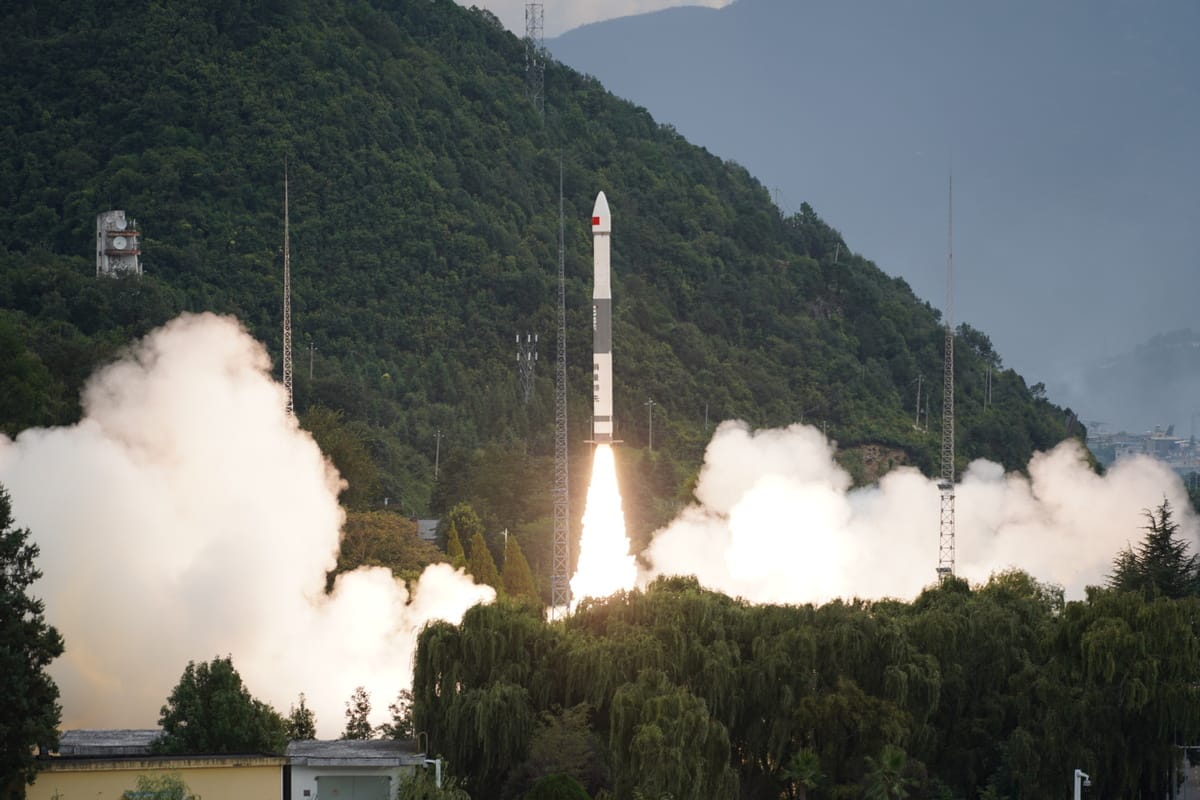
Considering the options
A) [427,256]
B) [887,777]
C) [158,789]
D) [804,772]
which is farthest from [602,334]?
[427,256]

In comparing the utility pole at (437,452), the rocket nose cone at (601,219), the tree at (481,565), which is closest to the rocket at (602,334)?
the rocket nose cone at (601,219)

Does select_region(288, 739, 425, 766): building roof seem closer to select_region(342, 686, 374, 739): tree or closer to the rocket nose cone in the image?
select_region(342, 686, 374, 739): tree

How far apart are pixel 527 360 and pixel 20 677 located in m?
95.5

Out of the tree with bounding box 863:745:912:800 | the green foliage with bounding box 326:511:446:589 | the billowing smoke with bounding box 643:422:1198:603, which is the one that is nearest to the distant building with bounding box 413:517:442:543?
the green foliage with bounding box 326:511:446:589

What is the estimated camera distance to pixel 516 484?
116 metres

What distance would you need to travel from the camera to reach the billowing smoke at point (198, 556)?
67688 millimetres

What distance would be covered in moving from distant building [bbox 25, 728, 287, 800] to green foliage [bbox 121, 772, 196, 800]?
49 cm

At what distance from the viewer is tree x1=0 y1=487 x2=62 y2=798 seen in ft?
159

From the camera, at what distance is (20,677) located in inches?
1966

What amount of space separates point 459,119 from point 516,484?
62.5 metres

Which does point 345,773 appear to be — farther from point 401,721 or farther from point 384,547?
point 384,547

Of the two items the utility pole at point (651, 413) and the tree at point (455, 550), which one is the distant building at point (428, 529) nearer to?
the tree at point (455, 550)

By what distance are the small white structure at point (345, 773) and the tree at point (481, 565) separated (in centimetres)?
→ 3615

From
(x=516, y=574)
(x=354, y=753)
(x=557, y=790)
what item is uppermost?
(x=516, y=574)
